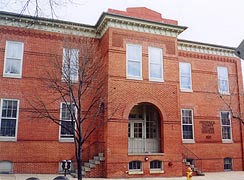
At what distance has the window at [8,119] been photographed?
17469 mm

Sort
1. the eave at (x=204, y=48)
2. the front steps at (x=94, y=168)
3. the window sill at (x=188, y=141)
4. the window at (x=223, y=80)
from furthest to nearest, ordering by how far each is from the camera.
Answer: the window at (x=223, y=80) → the eave at (x=204, y=48) → the window sill at (x=188, y=141) → the front steps at (x=94, y=168)

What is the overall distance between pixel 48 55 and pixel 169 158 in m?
10.6

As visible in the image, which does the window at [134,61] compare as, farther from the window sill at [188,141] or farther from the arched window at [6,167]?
the arched window at [6,167]

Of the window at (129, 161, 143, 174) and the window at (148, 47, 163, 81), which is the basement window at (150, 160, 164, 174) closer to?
the window at (129, 161, 143, 174)

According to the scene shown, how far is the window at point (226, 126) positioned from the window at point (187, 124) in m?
3.21

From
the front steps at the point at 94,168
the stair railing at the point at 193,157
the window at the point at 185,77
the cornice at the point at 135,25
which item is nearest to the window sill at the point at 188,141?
the stair railing at the point at 193,157

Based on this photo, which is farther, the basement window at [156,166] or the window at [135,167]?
the basement window at [156,166]

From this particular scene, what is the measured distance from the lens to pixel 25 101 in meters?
18.1

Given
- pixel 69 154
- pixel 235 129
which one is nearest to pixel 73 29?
pixel 69 154

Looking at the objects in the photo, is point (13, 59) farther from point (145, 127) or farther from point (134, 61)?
point (145, 127)

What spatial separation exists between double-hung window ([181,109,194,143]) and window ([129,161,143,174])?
5.47 metres

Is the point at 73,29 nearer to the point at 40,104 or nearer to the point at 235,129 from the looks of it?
the point at 40,104

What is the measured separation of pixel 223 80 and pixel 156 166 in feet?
35.8

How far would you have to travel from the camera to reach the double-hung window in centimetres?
2203
